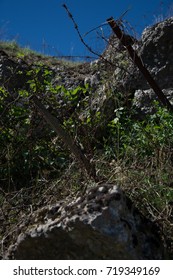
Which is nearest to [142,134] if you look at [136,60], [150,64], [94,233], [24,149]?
[136,60]

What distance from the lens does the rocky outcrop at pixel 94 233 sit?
3143mm

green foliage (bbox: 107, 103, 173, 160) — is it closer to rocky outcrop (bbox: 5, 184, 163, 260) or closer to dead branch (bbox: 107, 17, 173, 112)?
dead branch (bbox: 107, 17, 173, 112)

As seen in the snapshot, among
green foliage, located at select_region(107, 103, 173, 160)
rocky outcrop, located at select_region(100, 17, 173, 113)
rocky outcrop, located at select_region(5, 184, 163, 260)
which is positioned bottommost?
rocky outcrop, located at select_region(5, 184, 163, 260)

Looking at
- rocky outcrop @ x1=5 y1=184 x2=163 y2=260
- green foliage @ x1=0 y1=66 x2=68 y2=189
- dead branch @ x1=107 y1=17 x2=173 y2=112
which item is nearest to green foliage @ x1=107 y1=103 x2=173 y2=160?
dead branch @ x1=107 y1=17 x2=173 y2=112

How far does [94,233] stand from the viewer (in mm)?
3148

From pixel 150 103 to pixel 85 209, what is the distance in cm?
319

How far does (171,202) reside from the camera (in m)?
4.01

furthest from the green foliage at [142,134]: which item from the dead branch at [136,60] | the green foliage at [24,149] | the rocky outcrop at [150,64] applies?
the green foliage at [24,149]

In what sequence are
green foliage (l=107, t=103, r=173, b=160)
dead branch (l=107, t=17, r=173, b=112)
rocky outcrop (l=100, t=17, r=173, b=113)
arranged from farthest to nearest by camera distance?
rocky outcrop (l=100, t=17, r=173, b=113) → dead branch (l=107, t=17, r=173, b=112) → green foliage (l=107, t=103, r=173, b=160)

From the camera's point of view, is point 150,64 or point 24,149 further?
point 150,64

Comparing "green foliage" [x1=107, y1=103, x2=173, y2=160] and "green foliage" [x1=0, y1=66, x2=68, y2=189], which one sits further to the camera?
"green foliage" [x1=0, y1=66, x2=68, y2=189]

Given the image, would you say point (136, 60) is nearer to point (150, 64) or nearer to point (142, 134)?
point (142, 134)

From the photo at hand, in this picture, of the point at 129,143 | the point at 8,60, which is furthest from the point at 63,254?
the point at 8,60

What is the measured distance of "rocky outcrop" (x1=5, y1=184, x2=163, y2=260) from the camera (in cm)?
314
